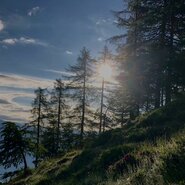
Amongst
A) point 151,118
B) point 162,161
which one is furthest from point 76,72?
point 162,161

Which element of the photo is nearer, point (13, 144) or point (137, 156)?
point (137, 156)

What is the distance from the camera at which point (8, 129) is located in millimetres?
34469

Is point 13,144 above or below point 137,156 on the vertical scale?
above

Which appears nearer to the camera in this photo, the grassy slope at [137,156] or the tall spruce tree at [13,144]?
the grassy slope at [137,156]

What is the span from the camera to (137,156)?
1126 centimetres

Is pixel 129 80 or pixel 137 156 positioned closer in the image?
pixel 137 156

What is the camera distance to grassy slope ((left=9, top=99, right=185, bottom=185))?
7758 millimetres

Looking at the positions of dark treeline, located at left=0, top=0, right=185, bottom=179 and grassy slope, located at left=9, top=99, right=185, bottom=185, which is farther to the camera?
dark treeline, located at left=0, top=0, right=185, bottom=179

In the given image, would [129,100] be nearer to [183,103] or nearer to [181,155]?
[183,103]

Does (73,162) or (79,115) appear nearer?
(73,162)

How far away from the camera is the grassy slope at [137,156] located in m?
7.76

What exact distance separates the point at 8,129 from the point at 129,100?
12099 mm

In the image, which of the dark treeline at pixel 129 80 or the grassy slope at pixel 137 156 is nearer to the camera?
the grassy slope at pixel 137 156

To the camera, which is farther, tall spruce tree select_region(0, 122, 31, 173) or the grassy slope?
tall spruce tree select_region(0, 122, 31, 173)
